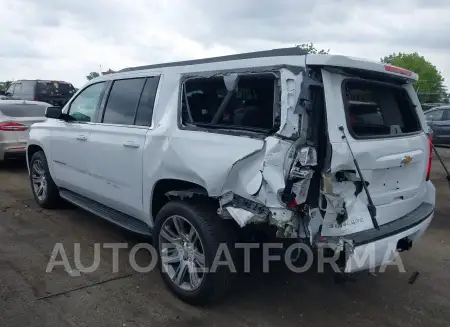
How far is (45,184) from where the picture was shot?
6.00 m

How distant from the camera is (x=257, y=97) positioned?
3311mm

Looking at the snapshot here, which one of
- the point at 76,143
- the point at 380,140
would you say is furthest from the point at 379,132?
the point at 76,143

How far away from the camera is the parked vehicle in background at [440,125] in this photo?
14445mm

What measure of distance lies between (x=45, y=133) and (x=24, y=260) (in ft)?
6.39

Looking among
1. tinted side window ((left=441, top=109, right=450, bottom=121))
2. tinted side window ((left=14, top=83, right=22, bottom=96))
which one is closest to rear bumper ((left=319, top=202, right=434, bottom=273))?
tinted side window ((left=441, top=109, right=450, bottom=121))

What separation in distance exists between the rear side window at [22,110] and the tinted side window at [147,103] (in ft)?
19.4

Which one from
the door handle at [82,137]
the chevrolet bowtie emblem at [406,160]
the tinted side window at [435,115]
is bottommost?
the door handle at [82,137]

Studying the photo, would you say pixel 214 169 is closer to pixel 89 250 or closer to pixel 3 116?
pixel 89 250

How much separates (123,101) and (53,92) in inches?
522

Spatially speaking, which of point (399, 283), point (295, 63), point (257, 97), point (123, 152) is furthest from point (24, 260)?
point (399, 283)

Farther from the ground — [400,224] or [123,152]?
[123,152]

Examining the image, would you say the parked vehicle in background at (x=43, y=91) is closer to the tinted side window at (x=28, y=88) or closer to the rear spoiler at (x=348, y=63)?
the tinted side window at (x=28, y=88)

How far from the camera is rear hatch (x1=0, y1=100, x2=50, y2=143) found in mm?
8750

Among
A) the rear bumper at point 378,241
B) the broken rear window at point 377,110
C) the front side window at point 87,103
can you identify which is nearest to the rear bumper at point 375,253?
the rear bumper at point 378,241
